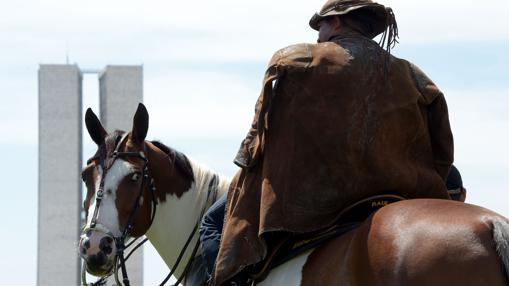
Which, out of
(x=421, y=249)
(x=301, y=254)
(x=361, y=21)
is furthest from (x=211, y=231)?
(x=421, y=249)

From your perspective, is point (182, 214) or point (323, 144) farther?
point (182, 214)

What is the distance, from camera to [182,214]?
7453mm

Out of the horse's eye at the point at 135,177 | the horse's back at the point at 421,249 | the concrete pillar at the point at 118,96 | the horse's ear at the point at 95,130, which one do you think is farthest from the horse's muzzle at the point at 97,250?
the concrete pillar at the point at 118,96

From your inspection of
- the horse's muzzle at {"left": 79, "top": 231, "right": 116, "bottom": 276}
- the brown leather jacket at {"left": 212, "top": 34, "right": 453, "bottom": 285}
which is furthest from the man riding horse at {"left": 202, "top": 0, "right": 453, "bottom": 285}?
the horse's muzzle at {"left": 79, "top": 231, "right": 116, "bottom": 276}

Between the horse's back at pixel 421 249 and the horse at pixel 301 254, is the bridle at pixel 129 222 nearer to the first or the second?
the horse at pixel 301 254

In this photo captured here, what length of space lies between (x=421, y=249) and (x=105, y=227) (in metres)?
2.19

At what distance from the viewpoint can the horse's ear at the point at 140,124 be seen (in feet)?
24.1

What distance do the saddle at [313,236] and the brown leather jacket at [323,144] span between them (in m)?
0.05

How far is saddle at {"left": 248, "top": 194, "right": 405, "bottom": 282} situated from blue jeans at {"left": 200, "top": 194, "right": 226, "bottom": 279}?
45 centimetres

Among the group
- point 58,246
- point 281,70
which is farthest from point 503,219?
point 58,246

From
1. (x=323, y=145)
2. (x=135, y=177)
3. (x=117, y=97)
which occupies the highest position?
(x=323, y=145)

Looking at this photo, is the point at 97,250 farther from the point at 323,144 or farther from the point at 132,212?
the point at 323,144

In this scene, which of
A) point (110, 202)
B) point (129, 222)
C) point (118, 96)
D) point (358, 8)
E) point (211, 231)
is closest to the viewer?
point (358, 8)

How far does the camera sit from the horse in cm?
529
